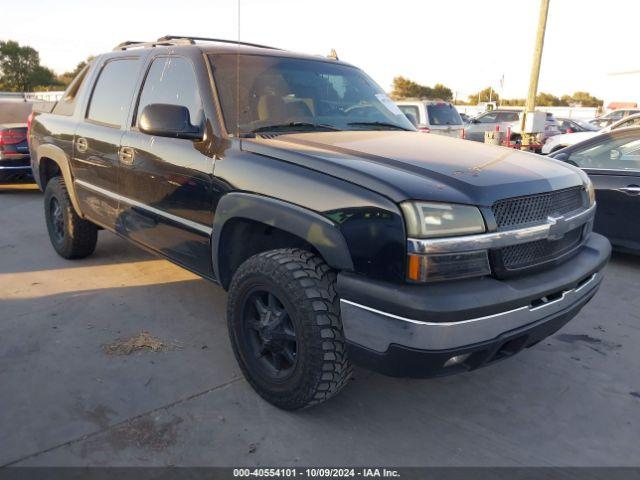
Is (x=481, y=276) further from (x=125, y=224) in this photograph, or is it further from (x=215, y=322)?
(x=125, y=224)

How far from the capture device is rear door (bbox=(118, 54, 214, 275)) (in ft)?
10.6

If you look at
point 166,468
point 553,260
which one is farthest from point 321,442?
point 553,260

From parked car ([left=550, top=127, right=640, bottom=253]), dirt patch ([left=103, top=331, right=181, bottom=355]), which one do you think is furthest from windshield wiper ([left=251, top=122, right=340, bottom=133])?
parked car ([left=550, top=127, right=640, bottom=253])

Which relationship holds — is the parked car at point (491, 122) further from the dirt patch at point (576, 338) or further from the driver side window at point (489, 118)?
the dirt patch at point (576, 338)

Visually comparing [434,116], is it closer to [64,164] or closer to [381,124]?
[381,124]

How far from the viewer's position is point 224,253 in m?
3.14

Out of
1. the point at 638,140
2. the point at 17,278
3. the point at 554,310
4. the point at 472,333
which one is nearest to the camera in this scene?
the point at 472,333

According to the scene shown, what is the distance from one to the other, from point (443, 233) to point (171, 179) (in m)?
1.90

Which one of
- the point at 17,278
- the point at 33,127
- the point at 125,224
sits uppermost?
the point at 33,127

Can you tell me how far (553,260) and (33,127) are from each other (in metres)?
5.24

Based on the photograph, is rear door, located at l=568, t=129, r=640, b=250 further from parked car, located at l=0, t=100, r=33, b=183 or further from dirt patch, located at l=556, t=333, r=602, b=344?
parked car, located at l=0, t=100, r=33, b=183

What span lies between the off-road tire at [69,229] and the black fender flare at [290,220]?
2602mm

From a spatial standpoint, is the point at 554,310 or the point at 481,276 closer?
the point at 481,276

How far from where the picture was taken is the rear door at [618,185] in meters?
5.29
